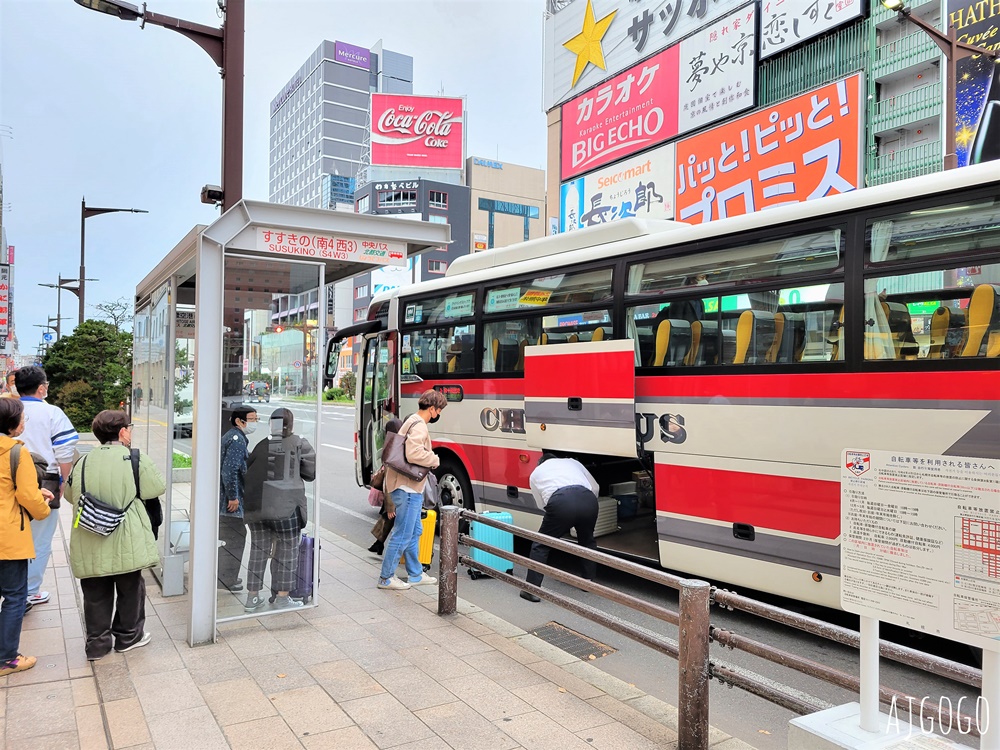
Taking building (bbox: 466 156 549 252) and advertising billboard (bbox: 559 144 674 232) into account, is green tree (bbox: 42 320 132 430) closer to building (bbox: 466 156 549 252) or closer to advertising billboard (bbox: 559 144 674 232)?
advertising billboard (bbox: 559 144 674 232)

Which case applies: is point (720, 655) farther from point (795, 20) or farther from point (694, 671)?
point (795, 20)

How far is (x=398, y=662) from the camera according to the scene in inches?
189

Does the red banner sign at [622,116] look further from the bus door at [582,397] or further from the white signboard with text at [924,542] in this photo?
the white signboard with text at [924,542]

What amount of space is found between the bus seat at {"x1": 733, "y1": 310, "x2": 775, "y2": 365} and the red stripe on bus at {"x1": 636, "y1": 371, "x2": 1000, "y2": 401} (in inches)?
6.4

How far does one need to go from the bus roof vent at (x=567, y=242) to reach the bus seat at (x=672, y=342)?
1.03m

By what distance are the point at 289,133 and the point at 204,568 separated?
15458cm

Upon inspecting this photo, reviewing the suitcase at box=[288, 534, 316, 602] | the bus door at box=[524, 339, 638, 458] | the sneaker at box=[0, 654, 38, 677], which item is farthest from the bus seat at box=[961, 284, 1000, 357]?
the sneaker at box=[0, 654, 38, 677]

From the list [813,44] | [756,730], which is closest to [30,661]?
[756,730]

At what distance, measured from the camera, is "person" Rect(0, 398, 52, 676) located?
4.36 meters

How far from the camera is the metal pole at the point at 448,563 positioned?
5.78 m

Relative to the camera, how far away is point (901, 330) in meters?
4.91

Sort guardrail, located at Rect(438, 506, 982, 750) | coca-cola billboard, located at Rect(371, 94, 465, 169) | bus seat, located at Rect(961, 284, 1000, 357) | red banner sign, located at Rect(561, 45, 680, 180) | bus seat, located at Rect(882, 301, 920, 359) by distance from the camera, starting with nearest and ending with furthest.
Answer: guardrail, located at Rect(438, 506, 982, 750) → bus seat, located at Rect(961, 284, 1000, 357) → bus seat, located at Rect(882, 301, 920, 359) → red banner sign, located at Rect(561, 45, 680, 180) → coca-cola billboard, located at Rect(371, 94, 465, 169)

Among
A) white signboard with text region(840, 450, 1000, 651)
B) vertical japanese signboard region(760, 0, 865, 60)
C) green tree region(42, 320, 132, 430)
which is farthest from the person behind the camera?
vertical japanese signboard region(760, 0, 865, 60)

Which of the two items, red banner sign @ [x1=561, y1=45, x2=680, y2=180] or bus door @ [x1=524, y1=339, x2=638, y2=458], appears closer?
bus door @ [x1=524, y1=339, x2=638, y2=458]
